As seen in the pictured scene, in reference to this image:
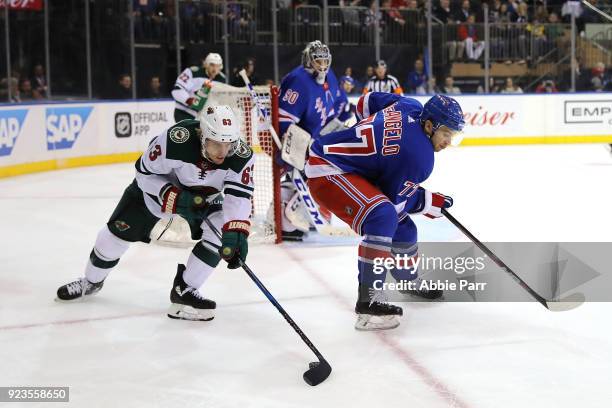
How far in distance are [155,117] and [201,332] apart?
720 centimetres

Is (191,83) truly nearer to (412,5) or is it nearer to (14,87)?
(14,87)

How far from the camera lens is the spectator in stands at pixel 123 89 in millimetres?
10227

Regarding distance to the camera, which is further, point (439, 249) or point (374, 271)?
point (439, 249)

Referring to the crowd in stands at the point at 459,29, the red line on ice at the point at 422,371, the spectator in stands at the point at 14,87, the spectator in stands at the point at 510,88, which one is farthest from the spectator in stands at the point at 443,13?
the red line on ice at the point at 422,371

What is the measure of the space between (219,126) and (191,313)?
0.83 meters

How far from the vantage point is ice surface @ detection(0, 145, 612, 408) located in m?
2.58

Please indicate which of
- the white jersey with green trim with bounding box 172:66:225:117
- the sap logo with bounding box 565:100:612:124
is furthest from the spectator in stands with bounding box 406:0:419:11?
the white jersey with green trim with bounding box 172:66:225:117

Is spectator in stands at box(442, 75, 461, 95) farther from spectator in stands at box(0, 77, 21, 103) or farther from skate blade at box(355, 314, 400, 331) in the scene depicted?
skate blade at box(355, 314, 400, 331)

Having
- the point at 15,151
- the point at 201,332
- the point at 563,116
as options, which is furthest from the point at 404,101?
the point at 563,116

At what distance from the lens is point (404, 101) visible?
11.2 feet

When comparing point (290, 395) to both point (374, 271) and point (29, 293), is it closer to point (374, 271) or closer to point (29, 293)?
point (374, 271)

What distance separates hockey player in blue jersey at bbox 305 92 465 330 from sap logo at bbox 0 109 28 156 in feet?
17.9

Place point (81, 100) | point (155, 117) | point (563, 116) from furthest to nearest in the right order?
point (563, 116), point (155, 117), point (81, 100)

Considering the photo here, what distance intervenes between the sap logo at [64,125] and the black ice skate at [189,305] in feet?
19.0
